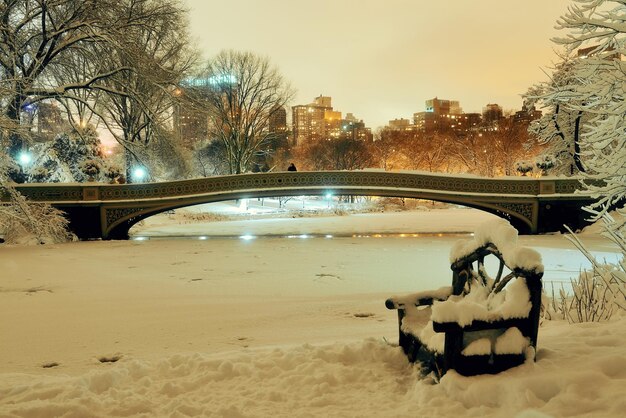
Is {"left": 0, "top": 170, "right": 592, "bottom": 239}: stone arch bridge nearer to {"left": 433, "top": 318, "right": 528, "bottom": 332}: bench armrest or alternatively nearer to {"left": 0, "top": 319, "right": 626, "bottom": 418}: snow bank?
{"left": 0, "top": 319, "right": 626, "bottom": 418}: snow bank

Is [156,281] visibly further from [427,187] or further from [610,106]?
[427,187]

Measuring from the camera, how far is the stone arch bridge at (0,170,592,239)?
18859mm

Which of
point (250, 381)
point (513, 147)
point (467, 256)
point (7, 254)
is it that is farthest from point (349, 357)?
point (513, 147)

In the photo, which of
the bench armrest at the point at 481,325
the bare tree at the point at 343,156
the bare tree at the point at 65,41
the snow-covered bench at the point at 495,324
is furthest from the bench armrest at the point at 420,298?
the bare tree at the point at 343,156

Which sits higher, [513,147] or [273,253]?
[513,147]

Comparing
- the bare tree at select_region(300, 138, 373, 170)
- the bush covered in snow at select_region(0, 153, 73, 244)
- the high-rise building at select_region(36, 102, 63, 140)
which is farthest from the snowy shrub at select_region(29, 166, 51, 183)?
the bare tree at select_region(300, 138, 373, 170)

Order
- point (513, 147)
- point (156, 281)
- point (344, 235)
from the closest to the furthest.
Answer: point (156, 281)
point (344, 235)
point (513, 147)

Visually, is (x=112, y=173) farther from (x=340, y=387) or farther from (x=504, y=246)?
(x=504, y=246)

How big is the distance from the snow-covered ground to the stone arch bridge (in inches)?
118

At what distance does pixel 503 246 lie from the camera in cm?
369

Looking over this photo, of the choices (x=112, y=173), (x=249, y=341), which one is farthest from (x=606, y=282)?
(x=112, y=173)

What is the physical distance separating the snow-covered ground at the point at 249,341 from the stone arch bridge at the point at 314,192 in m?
2.99

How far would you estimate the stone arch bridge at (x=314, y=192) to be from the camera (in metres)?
18.9

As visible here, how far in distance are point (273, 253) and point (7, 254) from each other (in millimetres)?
7554
